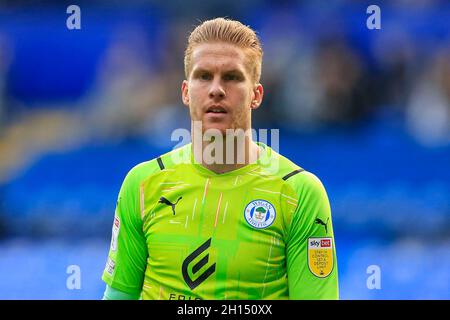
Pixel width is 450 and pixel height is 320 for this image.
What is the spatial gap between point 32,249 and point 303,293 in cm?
410

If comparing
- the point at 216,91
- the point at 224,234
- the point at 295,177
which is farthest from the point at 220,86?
the point at 224,234

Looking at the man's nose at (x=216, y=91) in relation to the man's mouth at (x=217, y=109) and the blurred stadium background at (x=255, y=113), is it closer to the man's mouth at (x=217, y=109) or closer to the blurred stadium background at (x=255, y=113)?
the man's mouth at (x=217, y=109)

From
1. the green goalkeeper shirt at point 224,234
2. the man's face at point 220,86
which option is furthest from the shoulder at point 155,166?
the man's face at point 220,86

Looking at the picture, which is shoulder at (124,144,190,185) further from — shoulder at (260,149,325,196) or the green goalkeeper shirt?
shoulder at (260,149,325,196)

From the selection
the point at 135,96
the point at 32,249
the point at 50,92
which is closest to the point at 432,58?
the point at 135,96

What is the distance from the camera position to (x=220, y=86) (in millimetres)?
2990

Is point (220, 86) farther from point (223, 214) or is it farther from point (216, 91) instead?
point (223, 214)

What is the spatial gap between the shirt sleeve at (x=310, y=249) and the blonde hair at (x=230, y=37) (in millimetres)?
550

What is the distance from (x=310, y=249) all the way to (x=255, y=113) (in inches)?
143

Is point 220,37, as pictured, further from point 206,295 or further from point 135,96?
point 135,96

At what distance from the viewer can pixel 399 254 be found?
6375 millimetres

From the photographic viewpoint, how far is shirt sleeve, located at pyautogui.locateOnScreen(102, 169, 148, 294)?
3162 millimetres

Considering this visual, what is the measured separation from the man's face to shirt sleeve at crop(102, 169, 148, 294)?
44 cm

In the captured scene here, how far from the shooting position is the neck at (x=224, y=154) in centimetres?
310
